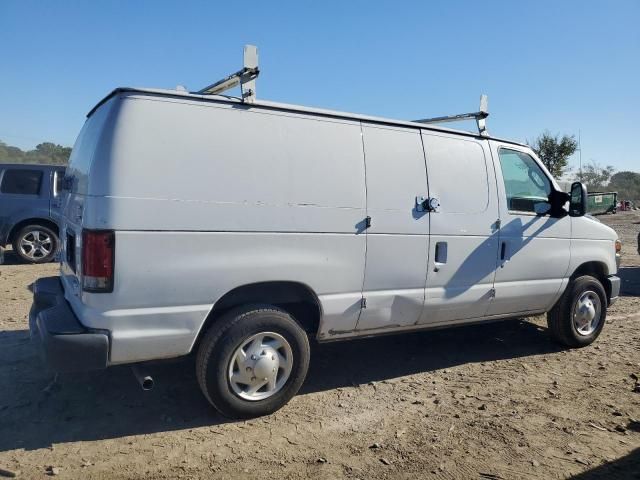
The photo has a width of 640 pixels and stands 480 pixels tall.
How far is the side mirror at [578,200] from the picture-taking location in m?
4.93

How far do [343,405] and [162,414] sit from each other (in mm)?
1346

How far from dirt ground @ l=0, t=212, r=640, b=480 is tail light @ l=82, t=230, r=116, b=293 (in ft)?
3.46

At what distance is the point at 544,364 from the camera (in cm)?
487

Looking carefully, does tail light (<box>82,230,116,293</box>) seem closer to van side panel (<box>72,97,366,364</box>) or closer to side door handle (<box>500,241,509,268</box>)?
van side panel (<box>72,97,366,364</box>)

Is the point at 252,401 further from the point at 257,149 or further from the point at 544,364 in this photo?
the point at 544,364

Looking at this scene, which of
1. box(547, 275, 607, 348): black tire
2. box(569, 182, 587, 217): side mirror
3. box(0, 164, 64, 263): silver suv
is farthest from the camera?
box(0, 164, 64, 263): silver suv

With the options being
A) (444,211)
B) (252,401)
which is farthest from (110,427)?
(444,211)

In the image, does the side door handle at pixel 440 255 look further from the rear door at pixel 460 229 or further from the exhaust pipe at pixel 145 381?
the exhaust pipe at pixel 145 381

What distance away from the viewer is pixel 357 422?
3.55 metres

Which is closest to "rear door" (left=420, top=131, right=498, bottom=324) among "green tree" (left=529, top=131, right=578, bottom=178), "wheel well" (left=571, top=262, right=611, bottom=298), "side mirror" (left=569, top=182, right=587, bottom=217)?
"side mirror" (left=569, top=182, right=587, bottom=217)

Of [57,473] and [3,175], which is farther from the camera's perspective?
[3,175]

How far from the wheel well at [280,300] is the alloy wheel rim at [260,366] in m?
0.27

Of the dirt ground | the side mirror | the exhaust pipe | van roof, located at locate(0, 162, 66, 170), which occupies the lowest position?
the dirt ground

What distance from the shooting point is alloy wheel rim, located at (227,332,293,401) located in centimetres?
340
